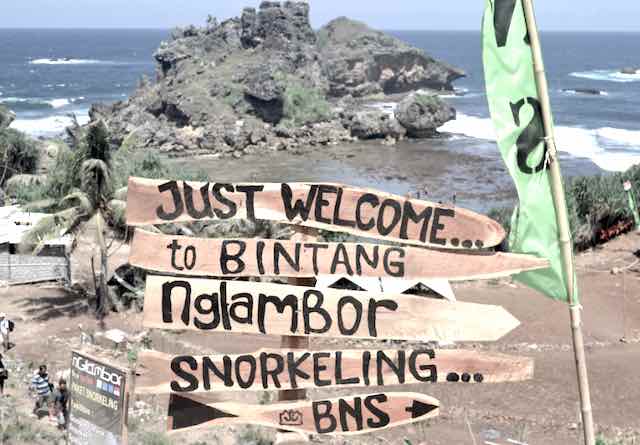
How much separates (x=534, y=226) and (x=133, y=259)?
2.49 meters

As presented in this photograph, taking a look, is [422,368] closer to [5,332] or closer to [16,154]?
[5,332]

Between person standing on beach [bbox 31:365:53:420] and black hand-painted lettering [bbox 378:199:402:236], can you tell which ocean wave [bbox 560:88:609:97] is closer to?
person standing on beach [bbox 31:365:53:420]

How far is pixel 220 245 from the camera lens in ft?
16.6

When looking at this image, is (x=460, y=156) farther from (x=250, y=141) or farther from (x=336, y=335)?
(x=336, y=335)

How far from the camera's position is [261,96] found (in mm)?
66438

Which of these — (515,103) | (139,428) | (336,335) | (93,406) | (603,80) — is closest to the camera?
(515,103)

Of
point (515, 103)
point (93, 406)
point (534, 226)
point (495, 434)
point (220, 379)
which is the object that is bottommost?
point (495, 434)

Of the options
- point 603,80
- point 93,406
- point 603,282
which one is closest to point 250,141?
point 603,282

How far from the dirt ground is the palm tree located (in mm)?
2282

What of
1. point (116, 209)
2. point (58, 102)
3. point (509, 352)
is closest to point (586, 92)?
point (58, 102)

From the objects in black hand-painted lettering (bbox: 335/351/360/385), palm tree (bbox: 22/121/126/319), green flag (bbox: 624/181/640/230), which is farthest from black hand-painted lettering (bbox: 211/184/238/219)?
green flag (bbox: 624/181/640/230)

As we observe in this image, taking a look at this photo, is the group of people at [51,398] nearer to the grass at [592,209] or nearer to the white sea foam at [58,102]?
the grass at [592,209]

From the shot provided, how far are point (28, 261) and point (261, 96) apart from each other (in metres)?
46.7

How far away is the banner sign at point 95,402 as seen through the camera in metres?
5.42
